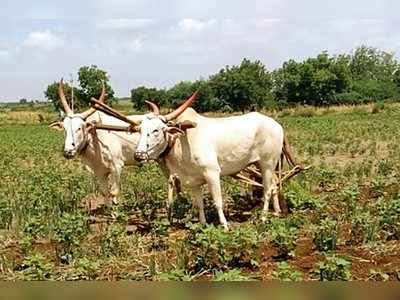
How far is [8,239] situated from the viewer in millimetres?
7293

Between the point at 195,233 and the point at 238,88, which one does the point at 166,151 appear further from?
the point at 238,88

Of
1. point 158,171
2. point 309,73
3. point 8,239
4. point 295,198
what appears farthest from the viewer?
point 309,73

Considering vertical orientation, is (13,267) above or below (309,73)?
below

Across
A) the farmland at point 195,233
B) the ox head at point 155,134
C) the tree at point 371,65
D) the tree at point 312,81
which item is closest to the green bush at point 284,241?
the farmland at point 195,233

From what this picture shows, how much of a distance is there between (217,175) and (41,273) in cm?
296

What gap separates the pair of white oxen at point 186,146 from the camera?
292 inches

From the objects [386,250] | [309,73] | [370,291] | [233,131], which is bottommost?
[386,250]

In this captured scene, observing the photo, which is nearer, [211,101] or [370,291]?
[370,291]

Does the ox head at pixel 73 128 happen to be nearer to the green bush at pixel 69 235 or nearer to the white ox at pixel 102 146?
the white ox at pixel 102 146

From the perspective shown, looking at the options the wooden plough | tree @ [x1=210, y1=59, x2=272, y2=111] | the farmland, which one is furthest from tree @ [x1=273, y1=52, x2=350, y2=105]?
the wooden plough

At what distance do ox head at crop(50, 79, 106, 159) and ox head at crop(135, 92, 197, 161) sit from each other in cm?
125

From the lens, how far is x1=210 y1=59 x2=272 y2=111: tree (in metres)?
47.6

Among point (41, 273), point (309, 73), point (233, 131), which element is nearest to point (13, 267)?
point (41, 273)

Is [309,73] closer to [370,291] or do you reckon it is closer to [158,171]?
[158,171]
